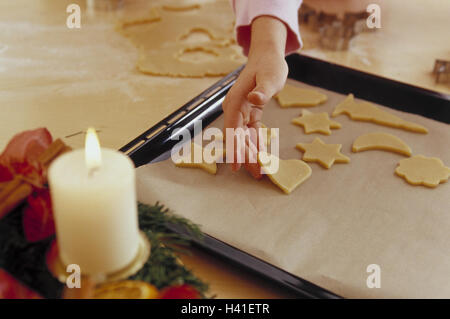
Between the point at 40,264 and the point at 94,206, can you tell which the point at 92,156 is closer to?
the point at 94,206

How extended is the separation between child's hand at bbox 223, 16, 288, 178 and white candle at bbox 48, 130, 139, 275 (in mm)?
393

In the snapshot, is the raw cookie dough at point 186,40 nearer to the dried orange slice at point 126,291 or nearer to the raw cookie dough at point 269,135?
the raw cookie dough at point 269,135

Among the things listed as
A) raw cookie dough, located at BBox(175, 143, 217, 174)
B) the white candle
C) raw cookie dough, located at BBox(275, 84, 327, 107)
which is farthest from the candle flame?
raw cookie dough, located at BBox(275, 84, 327, 107)

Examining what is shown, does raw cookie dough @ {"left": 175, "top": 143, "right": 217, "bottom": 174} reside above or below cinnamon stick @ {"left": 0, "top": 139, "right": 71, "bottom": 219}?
below

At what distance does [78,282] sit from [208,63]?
854mm

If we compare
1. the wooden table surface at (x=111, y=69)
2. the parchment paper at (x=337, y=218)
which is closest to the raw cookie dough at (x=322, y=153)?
the parchment paper at (x=337, y=218)

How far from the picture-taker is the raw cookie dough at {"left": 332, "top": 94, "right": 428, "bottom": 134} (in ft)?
3.13

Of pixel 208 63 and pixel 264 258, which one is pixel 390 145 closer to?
pixel 264 258

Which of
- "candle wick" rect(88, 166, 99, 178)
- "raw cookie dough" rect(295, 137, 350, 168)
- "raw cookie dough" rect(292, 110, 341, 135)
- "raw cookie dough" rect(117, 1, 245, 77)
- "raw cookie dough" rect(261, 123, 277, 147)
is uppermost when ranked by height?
"candle wick" rect(88, 166, 99, 178)

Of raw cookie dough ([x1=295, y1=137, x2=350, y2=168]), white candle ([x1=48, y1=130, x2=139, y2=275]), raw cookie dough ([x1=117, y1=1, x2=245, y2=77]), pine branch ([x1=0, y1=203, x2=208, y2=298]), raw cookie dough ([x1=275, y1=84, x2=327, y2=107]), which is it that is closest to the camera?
white candle ([x1=48, y1=130, x2=139, y2=275])

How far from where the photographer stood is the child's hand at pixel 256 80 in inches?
29.7

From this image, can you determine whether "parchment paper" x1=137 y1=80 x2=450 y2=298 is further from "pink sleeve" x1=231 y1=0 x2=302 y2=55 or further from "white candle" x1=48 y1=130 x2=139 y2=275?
"white candle" x1=48 y1=130 x2=139 y2=275

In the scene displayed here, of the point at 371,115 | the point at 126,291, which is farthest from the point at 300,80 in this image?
the point at 126,291

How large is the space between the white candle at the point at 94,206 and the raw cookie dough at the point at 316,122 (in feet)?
2.05
